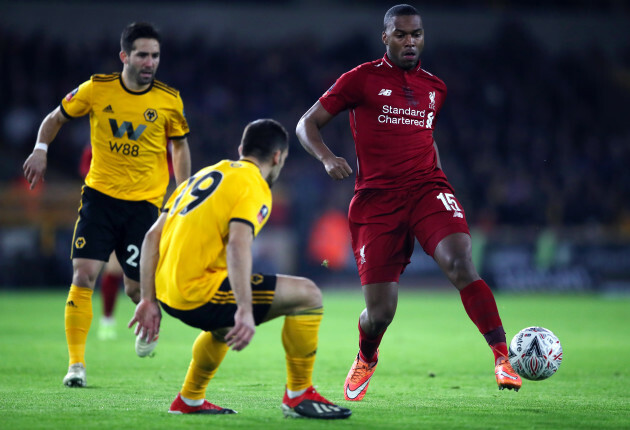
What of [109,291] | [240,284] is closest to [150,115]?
[240,284]

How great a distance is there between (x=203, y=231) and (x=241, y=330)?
1.85 ft

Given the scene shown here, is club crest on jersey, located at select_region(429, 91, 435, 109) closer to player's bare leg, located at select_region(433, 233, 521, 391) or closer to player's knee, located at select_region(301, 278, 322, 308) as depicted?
player's bare leg, located at select_region(433, 233, 521, 391)

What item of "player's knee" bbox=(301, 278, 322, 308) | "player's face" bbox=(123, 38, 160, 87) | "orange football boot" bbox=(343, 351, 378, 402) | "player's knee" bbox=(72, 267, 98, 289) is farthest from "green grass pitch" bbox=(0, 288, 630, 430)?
"player's face" bbox=(123, 38, 160, 87)

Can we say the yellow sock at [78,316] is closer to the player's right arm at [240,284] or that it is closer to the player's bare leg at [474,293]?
the player's right arm at [240,284]

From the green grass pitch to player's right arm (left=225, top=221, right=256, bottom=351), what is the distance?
0.53m

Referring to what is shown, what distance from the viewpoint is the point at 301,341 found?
457cm

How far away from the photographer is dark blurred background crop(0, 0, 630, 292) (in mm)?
18859

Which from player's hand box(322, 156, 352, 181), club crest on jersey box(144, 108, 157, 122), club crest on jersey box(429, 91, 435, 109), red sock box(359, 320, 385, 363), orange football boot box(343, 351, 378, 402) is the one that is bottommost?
orange football boot box(343, 351, 378, 402)

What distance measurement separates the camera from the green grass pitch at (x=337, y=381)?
15.2ft

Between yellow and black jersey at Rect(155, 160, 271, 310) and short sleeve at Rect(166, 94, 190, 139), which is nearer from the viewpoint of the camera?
yellow and black jersey at Rect(155, 160, 271, 310)

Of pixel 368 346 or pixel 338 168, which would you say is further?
pixel 368 346

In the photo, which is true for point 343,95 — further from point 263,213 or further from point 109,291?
point 109,291

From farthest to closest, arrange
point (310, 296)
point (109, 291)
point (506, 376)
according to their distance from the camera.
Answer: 1. point (109, 291)
2. point (506, 376)
3. point (310, 296)

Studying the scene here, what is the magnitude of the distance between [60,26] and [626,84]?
1702 centimetres
